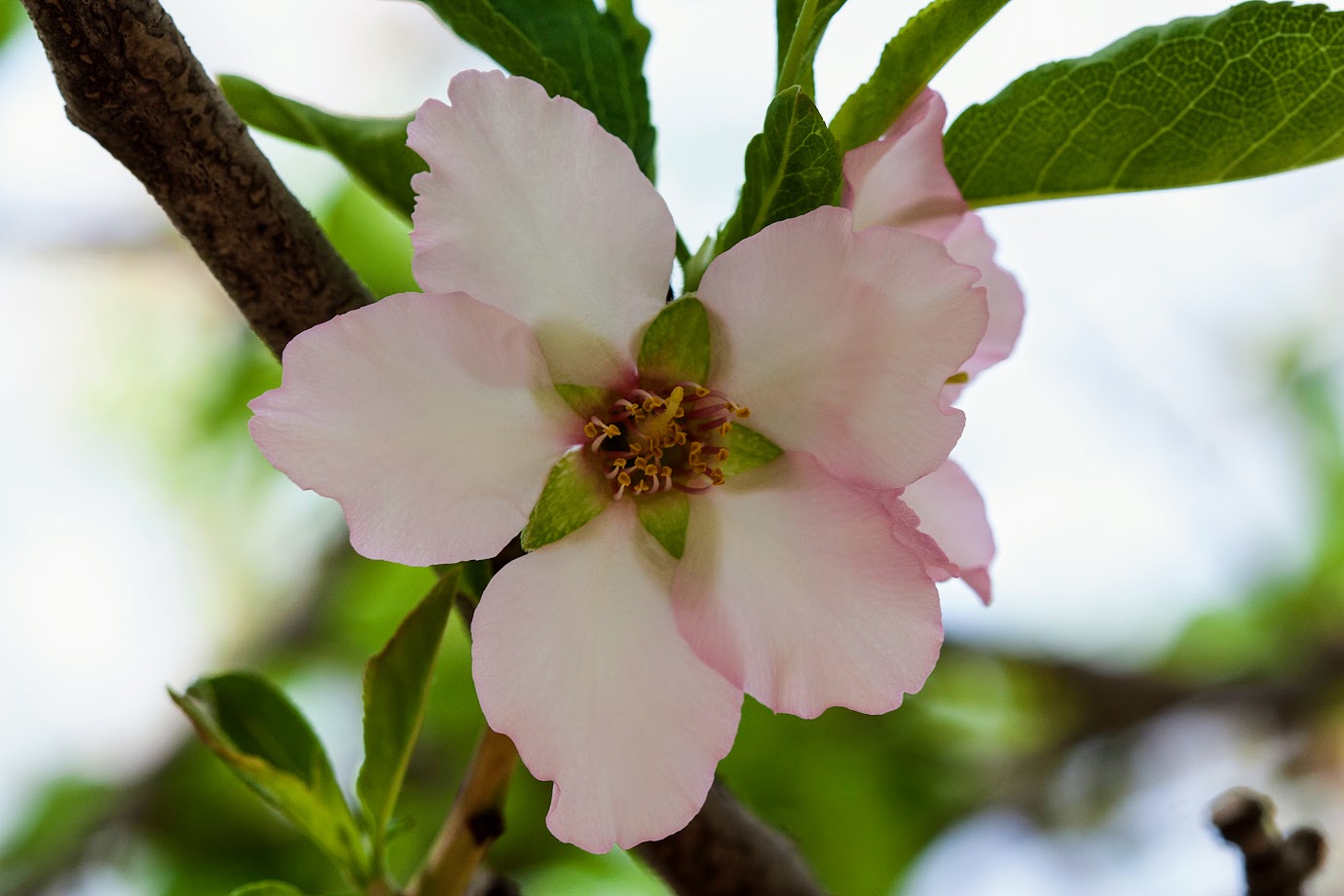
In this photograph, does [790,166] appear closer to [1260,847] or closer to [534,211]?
[534,211]

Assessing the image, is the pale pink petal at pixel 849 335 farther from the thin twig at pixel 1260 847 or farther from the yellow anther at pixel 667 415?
the thin twig at pixel 1260 847

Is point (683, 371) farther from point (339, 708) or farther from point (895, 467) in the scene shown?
point (339, 708)

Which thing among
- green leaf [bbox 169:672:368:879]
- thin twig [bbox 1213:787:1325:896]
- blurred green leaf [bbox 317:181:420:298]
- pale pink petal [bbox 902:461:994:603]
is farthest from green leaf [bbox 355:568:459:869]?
blurred green leaf [bbox 317:181:420:298]

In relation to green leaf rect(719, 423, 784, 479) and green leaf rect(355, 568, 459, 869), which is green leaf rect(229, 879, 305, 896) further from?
green leaf rect(719, 423, 784, 479)

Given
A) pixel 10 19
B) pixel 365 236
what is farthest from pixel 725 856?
pixel 10 19

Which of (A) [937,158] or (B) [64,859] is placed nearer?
(A) [937,158]

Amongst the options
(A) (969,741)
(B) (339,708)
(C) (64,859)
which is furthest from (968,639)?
(C) (64,859)
